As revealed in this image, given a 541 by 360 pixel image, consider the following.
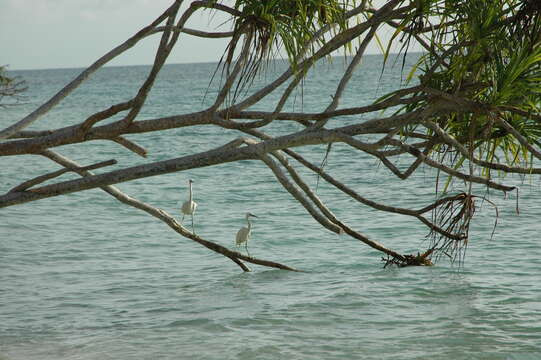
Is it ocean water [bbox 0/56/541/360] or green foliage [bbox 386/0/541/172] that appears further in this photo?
ocean water [bbox 0/56/541/360]

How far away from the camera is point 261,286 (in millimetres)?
7020

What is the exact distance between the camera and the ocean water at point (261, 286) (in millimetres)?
5316

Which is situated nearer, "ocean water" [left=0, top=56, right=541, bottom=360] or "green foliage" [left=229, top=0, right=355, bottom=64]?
"green foliage" [left=229, top=0, right=355, bottom=64]

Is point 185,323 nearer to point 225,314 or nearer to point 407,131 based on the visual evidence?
point 225,314

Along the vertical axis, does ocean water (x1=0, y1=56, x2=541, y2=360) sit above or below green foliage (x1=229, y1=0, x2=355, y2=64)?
below

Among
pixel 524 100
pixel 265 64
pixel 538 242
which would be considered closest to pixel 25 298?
pixel 265 64

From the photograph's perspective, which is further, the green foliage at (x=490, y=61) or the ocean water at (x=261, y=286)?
the ocean water at (x=261, y=286)

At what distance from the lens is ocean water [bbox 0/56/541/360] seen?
5316 mm

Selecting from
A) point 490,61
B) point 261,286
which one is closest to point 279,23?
point 490,61

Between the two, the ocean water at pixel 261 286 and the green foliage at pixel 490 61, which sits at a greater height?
the green foliage at pixel 490 61

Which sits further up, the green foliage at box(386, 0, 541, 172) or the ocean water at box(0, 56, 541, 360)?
the green foliage at box(386, 0, 541, 172)

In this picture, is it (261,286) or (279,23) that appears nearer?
(279,23)

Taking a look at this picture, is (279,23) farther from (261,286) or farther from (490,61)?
(261,286)

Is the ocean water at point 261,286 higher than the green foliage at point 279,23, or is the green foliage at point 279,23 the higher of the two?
the green foliage at point 279,23
